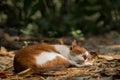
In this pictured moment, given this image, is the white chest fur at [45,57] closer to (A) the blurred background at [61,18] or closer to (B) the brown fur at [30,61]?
(B) the brown fur at [30,61]

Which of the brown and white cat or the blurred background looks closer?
the brown and white cat

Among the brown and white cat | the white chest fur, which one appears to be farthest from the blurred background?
the white chest fur

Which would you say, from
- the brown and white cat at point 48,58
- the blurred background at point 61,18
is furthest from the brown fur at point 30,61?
the blurred background at point 61,18

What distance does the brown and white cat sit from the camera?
605 cm

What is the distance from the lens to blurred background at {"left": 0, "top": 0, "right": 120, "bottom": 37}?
492 inches

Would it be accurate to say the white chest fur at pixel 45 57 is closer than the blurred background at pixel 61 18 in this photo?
Yes

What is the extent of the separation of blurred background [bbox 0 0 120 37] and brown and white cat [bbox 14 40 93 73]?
16.3ft

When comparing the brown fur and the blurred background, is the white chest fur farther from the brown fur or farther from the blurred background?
the blurred background

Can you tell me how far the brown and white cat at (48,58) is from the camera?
6051 millimetres

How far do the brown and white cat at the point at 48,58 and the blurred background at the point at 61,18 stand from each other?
4.98 m

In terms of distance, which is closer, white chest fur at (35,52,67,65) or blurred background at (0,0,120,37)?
white chest fur at (35,52,67,65)

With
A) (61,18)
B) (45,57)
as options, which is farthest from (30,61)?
(61,18)

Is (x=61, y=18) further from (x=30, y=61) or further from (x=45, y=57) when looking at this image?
(x=30, y=61)

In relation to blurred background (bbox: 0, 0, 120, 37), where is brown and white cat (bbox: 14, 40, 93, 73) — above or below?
below
